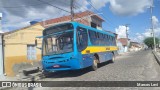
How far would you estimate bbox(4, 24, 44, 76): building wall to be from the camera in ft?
57.6

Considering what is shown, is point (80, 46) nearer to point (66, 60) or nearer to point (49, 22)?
point (66, 60)

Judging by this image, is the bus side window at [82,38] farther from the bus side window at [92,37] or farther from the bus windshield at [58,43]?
the bus side window at [92,37]

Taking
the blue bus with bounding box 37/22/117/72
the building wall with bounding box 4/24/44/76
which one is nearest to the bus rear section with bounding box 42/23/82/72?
the blue bus with bounding box 37/22/117/72

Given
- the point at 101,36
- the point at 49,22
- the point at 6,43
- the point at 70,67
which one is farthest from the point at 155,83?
the point at 49,22

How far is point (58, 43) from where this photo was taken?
44.2 feet

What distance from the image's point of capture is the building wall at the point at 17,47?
57.6ft

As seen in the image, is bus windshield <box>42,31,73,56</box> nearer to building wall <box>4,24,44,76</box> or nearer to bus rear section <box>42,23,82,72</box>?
bus rear section <box>42,23,82,72</box>

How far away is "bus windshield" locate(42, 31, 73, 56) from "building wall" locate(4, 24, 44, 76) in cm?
481

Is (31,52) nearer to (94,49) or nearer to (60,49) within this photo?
(94,49)

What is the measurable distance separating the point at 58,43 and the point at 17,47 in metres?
6.73

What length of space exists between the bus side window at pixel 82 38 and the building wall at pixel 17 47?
6.64m

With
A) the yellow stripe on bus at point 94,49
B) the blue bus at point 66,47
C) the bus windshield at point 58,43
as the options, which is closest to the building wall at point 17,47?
the blue bus at point 66,47

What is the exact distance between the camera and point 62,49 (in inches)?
524

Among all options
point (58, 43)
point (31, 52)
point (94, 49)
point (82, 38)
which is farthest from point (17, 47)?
point (82, 38)
